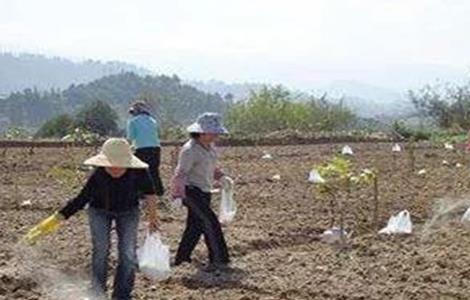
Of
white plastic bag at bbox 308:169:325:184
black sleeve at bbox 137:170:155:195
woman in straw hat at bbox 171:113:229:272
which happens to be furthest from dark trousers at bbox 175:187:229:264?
white plastic bag at bbox 308:169:325:184

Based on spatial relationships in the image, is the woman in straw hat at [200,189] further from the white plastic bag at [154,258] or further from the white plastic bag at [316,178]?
the white plastic bag at [316,178]

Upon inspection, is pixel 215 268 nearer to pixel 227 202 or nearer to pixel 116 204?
pixel 227 202

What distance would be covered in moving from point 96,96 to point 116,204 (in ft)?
332

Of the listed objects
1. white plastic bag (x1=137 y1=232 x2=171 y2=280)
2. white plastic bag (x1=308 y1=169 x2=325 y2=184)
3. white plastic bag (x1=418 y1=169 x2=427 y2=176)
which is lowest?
white plastic bag (x1=418 y1=169 x2=427 y2=176)

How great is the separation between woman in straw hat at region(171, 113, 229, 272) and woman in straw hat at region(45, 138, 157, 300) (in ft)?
5.32

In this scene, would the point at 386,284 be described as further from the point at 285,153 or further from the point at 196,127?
the point at 285,153

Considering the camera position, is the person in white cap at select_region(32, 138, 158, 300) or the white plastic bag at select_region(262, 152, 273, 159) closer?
the person in white cap at select_region(32, 138, 158, 300)

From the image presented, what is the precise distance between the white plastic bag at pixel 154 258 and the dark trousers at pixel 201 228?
137 cm

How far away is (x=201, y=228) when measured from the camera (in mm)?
8703

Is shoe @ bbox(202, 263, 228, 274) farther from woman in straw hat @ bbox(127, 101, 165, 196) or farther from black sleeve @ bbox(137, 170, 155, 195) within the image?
woman in straw hat @ bbox(127, 101, 165, 196)

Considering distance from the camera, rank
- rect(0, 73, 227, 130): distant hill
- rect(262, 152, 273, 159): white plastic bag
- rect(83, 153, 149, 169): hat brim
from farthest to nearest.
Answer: rect(0, 73, 227, 130): distant hill
rect(262, 152, 273, 159): white plastic bag
rect(83, 153, 149, 169): hat brim

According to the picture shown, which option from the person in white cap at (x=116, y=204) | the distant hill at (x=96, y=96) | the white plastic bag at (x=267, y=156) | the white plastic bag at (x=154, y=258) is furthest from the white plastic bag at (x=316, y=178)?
the distant hill at (x=96, y=96)

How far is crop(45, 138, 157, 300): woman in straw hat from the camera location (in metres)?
6.70

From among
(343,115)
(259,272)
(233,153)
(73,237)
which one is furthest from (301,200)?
(343,115)
